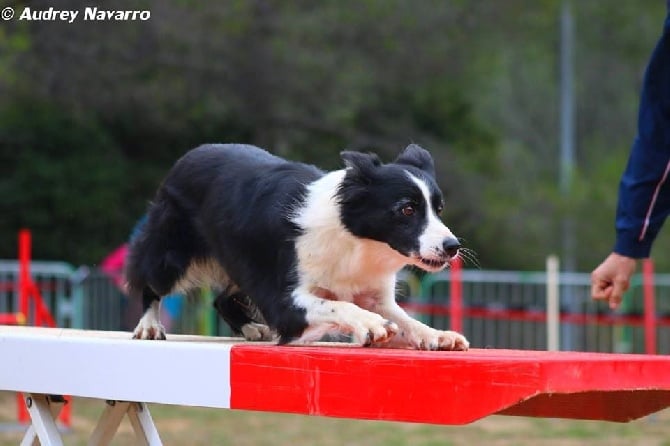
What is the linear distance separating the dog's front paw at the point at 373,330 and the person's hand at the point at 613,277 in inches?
26.5

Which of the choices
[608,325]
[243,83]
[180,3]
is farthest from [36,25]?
[608,325]

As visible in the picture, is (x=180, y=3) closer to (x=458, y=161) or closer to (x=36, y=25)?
(x=36, y=25)

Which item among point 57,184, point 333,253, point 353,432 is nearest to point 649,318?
point 353,432

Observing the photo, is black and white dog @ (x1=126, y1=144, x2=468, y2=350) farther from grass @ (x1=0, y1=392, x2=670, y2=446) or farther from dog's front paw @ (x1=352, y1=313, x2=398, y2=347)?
grass @ (x1=0, y1=392, x2=670, y2=446)

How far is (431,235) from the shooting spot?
3898 millimetres

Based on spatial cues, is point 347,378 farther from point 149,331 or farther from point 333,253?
point 149,331

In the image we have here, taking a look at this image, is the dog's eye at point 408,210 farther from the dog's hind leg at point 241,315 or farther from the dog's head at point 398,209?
the dog's hind leg at point 241,315

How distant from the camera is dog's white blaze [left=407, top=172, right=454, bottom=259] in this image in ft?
12.7

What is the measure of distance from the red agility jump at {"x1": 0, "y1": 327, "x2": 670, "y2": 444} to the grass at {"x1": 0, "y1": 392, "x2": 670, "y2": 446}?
4.24 meters

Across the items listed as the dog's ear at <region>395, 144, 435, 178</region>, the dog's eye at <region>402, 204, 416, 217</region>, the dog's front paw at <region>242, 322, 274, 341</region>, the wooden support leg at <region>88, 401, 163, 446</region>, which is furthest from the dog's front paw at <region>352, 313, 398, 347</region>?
the dog's front paw at <region>242, 322, 274, 341</region>

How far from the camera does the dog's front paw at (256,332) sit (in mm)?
4867

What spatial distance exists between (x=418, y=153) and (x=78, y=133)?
1750 cm

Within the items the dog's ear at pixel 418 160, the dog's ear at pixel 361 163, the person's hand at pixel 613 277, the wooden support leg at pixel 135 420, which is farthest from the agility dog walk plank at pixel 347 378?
the dog's ear at pixel 418 160

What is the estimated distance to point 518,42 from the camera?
26.0 metres
